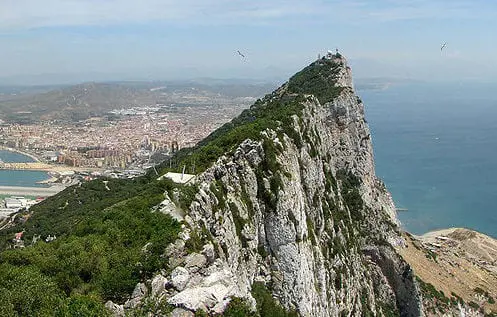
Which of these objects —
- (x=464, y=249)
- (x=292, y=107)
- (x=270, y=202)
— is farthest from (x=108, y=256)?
(x=464, y=249)

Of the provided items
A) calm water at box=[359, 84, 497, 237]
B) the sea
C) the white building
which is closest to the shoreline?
the sea

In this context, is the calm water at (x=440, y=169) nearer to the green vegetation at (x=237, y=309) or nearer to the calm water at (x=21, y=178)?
the calm water at (x=21, y=178)

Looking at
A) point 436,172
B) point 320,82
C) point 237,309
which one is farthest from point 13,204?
point 436,172

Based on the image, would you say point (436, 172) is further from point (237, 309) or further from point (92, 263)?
point (237, 309)

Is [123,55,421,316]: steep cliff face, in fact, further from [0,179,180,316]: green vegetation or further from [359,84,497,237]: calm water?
[359,84,497,237]: calm water

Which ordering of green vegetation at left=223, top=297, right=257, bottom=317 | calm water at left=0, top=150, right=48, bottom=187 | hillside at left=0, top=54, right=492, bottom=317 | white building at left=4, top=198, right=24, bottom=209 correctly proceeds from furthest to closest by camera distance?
calm water at left=0, top=150, right=48, bottom=187, white building at left=4, top=198, right=24, bottom=209, hillside at left=0, top=54, right=492, bottom=317, green vegetation at left=223, top=297, right=257, bottom=317

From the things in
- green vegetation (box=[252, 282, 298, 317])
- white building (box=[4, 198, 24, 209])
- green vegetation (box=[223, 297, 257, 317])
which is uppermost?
green vegetation (box=[223, 297, 257, 317])
